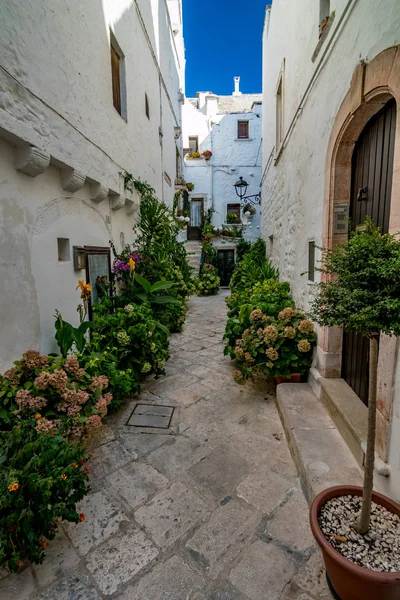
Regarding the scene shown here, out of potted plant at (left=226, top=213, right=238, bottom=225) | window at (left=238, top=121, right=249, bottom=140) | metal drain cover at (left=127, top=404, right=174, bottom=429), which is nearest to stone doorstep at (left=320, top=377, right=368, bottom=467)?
metal drain cover at (left=127, top=404, right=174, bottom=429)

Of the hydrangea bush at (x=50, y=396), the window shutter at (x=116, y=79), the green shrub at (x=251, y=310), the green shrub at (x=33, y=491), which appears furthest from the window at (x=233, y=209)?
the green shrub at (x=33, y=491)

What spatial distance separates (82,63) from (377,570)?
4.50 m

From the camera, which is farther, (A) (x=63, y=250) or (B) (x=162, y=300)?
(B) (x=162, y=300)

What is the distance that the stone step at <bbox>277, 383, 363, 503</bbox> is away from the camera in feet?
5.72

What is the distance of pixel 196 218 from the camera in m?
14.8

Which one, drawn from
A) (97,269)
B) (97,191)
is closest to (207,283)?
(97,269)

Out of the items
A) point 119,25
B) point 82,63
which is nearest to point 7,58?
point 82,63

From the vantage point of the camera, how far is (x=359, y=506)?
4.57 feet

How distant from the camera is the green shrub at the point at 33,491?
4.24 ft

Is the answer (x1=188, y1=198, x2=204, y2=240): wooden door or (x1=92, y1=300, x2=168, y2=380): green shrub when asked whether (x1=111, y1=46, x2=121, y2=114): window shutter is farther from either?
(x1=188, y1=198, x2=204, y2=240): wooden door

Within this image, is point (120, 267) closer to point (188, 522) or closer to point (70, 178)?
point (70, 178)

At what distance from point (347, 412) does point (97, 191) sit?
3432mm

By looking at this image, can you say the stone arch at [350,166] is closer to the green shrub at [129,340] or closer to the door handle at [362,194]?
the door handle at [362,194]

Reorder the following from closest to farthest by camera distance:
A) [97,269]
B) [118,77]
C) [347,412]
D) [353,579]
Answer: [353,579]
[347,412]
[97,269]
[118,77]
